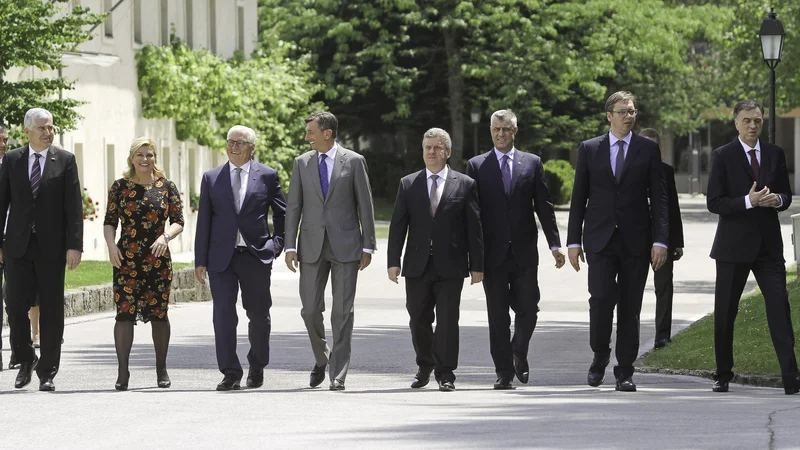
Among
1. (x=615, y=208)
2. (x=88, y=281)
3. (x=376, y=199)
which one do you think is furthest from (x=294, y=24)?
(x=615, y=208)

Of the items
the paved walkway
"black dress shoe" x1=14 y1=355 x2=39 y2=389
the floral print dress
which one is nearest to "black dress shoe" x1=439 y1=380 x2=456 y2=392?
the paved walkway

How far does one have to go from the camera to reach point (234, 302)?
12.6 meters

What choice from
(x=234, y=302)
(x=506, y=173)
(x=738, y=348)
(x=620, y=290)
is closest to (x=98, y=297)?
(x=234, y=302)

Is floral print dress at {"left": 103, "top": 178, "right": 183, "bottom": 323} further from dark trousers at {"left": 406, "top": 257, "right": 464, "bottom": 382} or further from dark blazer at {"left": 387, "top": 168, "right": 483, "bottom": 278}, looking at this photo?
dark trousers at {"left": 406, "top": 257, "right": 464, "bottom": 382}

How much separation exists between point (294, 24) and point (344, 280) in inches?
1839

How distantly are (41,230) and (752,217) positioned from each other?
4780 mm

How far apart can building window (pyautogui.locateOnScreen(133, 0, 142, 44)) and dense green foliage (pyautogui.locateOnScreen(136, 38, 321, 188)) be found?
305 millimetres

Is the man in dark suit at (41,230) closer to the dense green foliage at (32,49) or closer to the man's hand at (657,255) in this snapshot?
the man's hand at (657,255)

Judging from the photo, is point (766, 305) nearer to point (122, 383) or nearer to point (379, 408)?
point (379, 408)

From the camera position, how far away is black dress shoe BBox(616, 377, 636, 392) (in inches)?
476

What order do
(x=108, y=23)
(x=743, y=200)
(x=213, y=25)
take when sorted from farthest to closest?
(x=213, y=25)
(x=108, y=23)
(x=743, y=200)

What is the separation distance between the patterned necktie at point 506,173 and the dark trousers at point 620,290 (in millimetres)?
791

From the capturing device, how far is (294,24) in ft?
193

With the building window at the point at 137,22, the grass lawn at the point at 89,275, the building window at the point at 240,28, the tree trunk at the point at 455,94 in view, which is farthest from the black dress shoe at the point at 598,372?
the tree trunk at the point at 455,94
